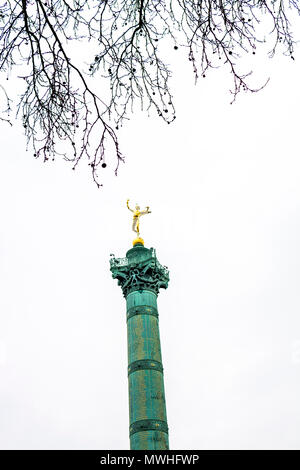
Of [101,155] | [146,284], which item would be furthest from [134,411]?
[101,155]

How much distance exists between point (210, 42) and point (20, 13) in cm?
134

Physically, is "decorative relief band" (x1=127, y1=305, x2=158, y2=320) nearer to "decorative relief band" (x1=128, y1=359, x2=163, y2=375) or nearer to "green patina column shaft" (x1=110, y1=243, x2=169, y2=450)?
"green patina column shaft" (x1=110, y1=243, x2=169, y2=450)

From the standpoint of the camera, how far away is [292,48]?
3.96 metres

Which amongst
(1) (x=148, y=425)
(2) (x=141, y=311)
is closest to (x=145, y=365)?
(1) (x=148, y=425)

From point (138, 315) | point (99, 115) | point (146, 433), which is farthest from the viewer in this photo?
point (138, 315)

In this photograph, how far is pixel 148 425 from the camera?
19.9m

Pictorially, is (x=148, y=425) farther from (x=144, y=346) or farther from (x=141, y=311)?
(x=141, y=311)

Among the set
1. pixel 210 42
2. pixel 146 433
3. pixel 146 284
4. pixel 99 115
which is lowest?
pixel 99 115

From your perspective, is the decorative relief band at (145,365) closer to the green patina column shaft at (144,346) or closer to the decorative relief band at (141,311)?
the green patina column shaft at (144,346)

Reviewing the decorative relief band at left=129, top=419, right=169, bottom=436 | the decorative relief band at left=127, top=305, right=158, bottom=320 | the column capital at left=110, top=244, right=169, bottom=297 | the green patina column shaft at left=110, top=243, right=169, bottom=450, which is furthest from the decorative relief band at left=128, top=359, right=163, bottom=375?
the column capital at left=110, top=244, right=169, bottom=297

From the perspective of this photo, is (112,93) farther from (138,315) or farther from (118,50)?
(138,315)

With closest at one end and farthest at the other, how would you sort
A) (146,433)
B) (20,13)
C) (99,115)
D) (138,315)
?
(20,13) < (99,115) < (146,433) < (138,315)

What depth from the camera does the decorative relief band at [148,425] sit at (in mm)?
19891

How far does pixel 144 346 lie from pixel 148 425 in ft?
10.1
